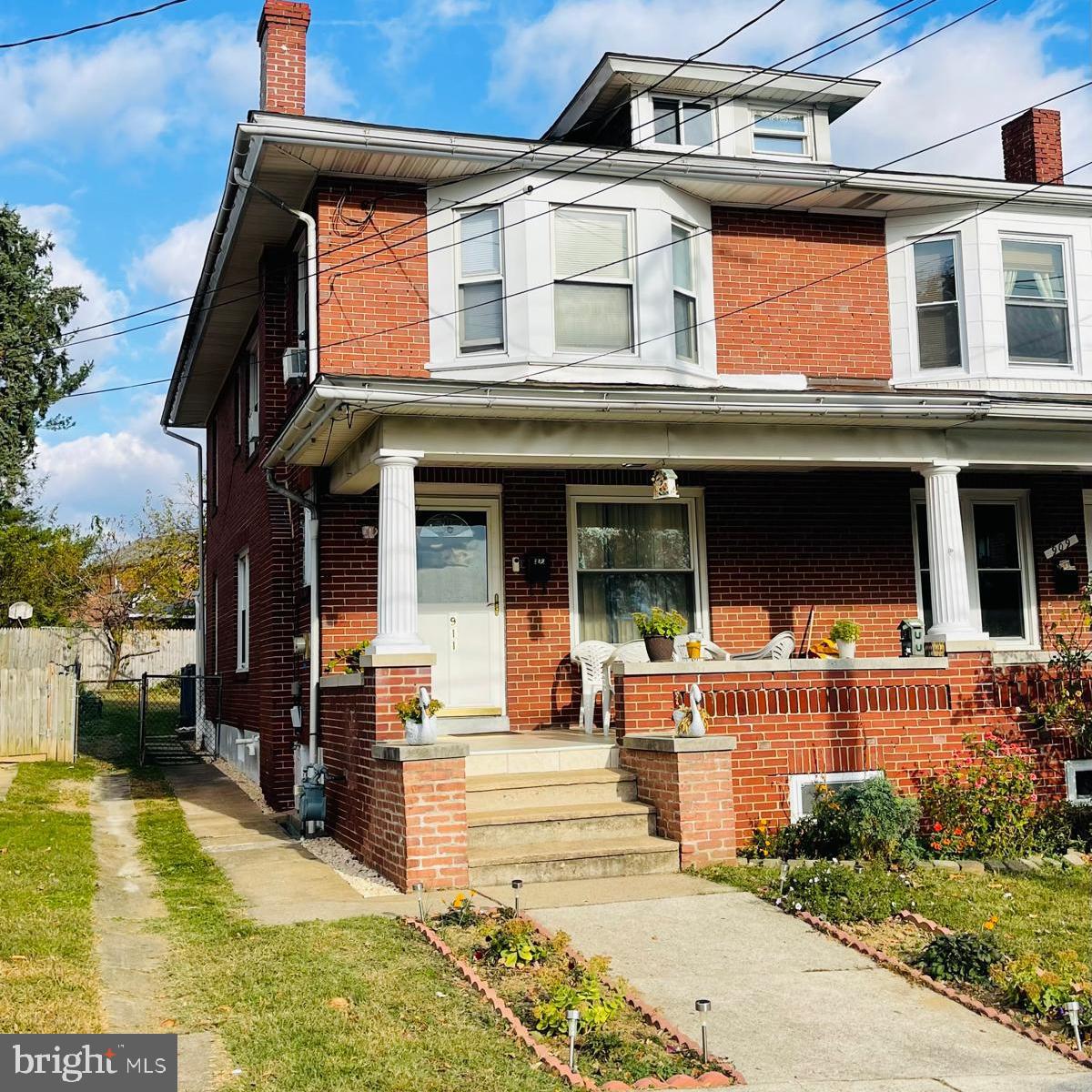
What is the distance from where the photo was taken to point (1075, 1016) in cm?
535

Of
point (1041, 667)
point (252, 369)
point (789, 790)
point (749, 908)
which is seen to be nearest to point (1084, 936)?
point (749, 908)

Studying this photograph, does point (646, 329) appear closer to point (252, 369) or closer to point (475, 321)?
point (475, 321)

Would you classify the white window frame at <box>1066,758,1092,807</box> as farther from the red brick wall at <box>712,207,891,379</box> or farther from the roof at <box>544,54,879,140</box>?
the roof at <box>544,54,879,140</box>

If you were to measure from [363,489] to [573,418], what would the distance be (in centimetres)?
236

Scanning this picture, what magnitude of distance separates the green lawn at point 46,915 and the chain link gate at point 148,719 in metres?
5.38

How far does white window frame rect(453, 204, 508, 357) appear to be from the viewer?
1138 centimetres

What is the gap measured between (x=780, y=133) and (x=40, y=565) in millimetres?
20721

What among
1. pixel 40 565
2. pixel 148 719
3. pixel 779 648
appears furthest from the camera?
pixel 40 565

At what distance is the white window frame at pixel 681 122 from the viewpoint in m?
13.2

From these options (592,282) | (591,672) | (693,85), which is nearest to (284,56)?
(592,282)

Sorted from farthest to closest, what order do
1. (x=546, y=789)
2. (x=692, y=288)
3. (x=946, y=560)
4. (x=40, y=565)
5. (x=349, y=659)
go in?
(x=40, y=565) → (x=692, y=288) → (x=349, y=659) → (x=946, y=560) → (x=546, y=789)

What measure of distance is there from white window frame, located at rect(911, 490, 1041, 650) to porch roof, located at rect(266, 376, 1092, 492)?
189cm

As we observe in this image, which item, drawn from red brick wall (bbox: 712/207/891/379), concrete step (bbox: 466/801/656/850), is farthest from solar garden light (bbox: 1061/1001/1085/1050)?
red brick wall (bbox: 712/207/891/379)

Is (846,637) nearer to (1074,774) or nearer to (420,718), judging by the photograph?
(1074,774)
